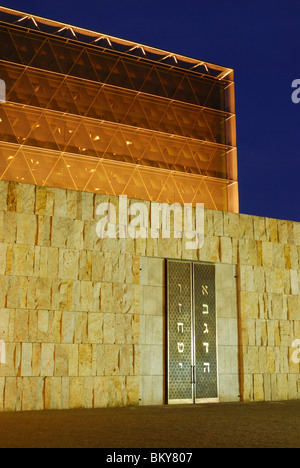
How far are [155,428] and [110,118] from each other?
15832 mm

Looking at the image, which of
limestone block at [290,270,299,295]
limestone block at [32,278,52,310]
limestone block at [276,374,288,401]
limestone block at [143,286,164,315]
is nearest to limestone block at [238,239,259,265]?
limestone block at [290,270,299,295]

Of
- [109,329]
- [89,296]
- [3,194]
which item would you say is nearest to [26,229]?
[3,194]

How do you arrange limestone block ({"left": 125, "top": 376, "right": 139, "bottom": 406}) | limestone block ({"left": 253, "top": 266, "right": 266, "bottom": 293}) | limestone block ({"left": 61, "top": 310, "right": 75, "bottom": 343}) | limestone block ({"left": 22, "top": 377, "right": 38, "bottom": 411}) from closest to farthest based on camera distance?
limestone block ({"left": 22, "top": 377, "right": 38, "bottom": 411}), limestone block ({"left": 61, "top": 310, "right": 75, "bottom": 343}), limestone block ({"left": 125, "top": 376, "right": 139, "bottom": 406}), limestone block ({"left": 253, "top": 266, "right": 266, "bottom": 293})

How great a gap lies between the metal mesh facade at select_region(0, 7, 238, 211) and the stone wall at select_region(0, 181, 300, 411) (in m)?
5.66

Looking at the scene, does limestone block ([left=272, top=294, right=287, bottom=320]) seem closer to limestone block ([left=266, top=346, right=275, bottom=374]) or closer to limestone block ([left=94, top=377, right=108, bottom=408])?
limestone block ([left=266, top=346, right=275, bottom=374])

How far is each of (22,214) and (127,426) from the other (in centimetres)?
753

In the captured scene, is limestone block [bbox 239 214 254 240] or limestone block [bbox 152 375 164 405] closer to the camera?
limestone block [bbox 152 375 164 405]

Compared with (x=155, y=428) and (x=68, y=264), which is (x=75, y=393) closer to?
(x=68, y=264)

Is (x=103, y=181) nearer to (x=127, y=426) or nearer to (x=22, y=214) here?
(x=22, y=214)

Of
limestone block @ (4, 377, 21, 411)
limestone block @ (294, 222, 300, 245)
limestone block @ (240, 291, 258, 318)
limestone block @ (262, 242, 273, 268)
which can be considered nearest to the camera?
limestone block @ (4, 377, 21, 411)

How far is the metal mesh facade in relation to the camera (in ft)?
76.4

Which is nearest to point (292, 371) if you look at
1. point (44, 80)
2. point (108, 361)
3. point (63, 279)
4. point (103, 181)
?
point (108, 361)

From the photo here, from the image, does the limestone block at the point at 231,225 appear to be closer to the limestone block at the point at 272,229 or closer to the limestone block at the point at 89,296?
the limestone block at the point at 272,229

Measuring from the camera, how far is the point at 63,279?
17094 millimetres
